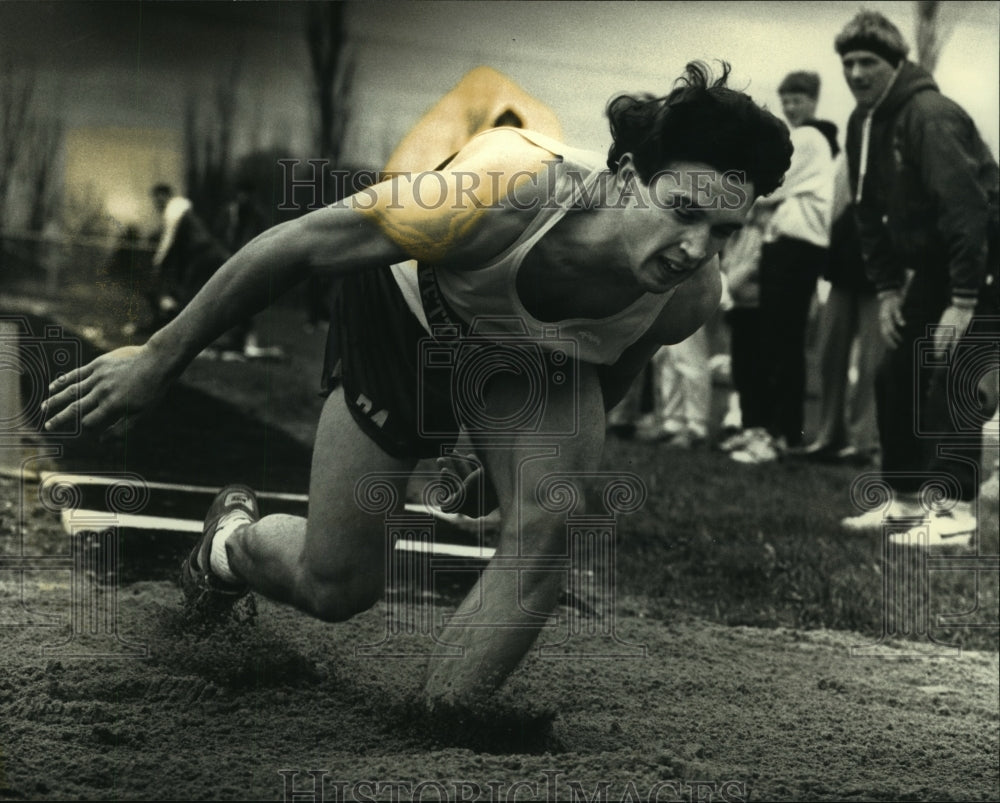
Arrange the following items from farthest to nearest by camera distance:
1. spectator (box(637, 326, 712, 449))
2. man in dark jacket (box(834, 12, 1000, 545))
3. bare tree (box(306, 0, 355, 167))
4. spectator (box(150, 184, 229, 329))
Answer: spectator (box(637, 326, 712, 449))
man in dark jacket (box(834, 12, 1000, 545))
bare tree (box(306, 0, 355, 167))
spectator (box(150, 184, 229, 329))

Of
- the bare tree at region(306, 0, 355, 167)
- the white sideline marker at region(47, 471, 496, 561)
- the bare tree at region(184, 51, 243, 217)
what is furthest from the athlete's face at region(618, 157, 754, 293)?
the bare tree at region(184, 51, 243, 217)

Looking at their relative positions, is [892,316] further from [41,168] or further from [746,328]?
[41,168]

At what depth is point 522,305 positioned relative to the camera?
2.85 m

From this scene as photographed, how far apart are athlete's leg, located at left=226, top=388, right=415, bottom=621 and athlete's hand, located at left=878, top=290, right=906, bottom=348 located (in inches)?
90.2

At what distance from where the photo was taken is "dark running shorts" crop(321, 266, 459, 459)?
292 cm

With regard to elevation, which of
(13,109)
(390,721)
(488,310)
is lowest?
(390,721)

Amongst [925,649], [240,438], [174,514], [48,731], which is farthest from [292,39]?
[925,649]

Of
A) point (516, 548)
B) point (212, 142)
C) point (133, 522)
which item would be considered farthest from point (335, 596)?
point (212, 142)

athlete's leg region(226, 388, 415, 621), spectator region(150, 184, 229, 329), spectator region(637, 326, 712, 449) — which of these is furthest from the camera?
spectator region(637, 326, 712, 449)

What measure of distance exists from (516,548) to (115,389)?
2.78 ft

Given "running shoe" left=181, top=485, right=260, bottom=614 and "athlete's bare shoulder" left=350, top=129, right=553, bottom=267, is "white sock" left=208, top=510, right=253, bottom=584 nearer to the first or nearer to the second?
"running shoe" left=181, top=485, right=260, bottom=614

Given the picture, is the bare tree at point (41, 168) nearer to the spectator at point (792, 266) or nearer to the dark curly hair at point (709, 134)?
the dark curly hair at point (709, 134)

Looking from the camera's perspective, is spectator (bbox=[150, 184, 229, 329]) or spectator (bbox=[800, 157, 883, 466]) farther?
spectator (bbox=[800, 157, 883, 466])

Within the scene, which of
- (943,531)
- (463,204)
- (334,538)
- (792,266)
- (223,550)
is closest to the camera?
(463,204)
